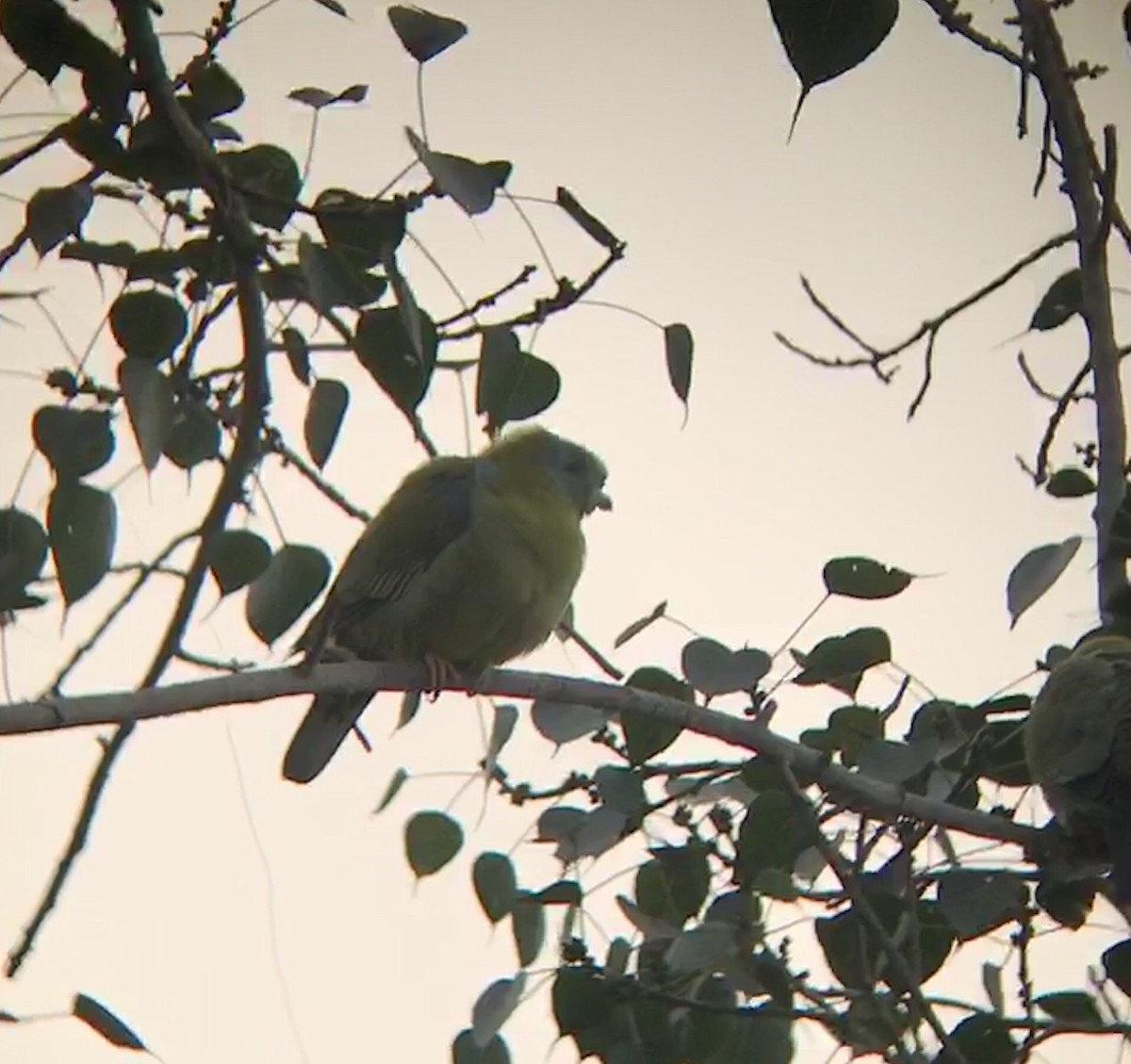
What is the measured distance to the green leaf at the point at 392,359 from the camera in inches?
40.4

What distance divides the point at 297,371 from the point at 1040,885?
0.83 m

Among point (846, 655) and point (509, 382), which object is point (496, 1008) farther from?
point (509, 382)

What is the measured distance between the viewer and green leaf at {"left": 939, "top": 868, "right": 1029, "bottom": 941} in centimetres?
127

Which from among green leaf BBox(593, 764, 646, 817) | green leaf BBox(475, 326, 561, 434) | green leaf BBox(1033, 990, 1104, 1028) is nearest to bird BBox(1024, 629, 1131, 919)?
green leaf BBox(1033, 990, 1104, 1028)

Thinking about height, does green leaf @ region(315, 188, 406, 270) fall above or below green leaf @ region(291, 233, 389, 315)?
above

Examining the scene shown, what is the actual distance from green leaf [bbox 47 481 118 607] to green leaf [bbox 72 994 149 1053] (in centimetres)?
28

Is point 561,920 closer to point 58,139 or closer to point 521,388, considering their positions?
point 521,388

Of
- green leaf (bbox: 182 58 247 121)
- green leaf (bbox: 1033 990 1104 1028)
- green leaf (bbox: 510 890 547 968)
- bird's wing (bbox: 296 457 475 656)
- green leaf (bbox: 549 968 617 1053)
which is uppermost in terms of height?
bird's wing (bbox: 296 457 475 656)

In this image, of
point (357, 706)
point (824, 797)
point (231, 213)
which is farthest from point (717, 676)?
point (357, 706)

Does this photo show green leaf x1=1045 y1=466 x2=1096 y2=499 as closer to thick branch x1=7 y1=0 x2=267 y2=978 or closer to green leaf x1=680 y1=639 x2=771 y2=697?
green leaf x1=680 y1=639 x2=771 y2=697

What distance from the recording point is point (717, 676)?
4.61 feet

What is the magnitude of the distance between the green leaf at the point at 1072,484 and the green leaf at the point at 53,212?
3.27 ft

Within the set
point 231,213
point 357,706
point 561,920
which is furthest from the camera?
point 357,706

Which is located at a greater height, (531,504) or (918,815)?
(531,504)
